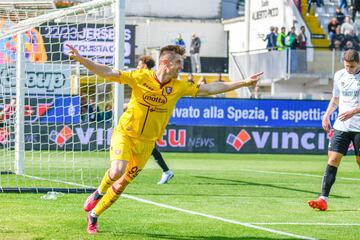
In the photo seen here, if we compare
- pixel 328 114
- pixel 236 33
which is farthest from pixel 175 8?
pixel 328 114

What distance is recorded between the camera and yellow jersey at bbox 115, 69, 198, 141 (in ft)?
34.9

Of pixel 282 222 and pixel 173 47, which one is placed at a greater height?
pixel 173 47

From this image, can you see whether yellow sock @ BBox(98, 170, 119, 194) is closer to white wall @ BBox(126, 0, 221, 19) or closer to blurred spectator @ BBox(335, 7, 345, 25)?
blurred spectator @ BBox(335, 7, 345, 25)

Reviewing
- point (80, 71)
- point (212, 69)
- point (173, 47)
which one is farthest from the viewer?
point (212, 69)

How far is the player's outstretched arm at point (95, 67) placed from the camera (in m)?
10.1

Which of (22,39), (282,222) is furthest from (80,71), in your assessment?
(282,222)

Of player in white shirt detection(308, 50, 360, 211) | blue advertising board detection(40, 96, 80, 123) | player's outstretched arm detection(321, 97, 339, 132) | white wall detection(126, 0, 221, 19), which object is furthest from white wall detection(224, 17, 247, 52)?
player in white shirt detection(308, 50, 360, 211)

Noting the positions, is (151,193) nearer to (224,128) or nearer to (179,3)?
(224,128)

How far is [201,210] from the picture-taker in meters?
13.2

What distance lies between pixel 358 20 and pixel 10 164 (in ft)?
94.6

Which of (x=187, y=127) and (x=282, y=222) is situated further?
(x=187, y=127)

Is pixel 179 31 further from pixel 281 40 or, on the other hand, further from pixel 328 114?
pixel 328 114

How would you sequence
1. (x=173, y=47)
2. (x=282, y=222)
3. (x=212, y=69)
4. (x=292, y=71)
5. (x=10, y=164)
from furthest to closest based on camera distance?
(x=212, y=69) < (x=292, y=71) < (x=10, y=164) < (x=282, y=222) < (x=173, y=47)

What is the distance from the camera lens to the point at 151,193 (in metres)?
15.6
